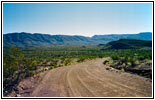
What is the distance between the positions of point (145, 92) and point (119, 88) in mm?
1764

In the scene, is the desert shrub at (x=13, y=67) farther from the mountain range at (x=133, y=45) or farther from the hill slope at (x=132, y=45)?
the hill slope at (x=132, y=45)

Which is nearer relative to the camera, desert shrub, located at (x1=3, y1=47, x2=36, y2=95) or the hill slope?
desert shrub, located at (x1=3, y1=47, x2=36, y2=95)

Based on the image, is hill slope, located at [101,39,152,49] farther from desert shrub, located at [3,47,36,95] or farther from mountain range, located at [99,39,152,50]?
desert shrub, located at [3,47,36,95]

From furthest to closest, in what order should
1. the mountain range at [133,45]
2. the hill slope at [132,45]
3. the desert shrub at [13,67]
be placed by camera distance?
the hill slope at [132,45] → the mountain range at [133,45] → the desert shrub at [13,67]

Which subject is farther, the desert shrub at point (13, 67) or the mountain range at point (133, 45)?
the mountain range at point (133, 45)

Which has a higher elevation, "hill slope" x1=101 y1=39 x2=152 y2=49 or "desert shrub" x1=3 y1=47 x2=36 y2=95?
"hill slope" x1=101 y1=39 x2=152 y2=49

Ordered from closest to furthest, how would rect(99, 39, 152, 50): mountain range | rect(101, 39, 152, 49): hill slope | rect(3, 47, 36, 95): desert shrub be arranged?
1. rect(3, 47, 36, 95): desert shrub
2. rect(99, 39, 152, 50): mountain range
3. rect(101, 39, 152, 49): hill slope

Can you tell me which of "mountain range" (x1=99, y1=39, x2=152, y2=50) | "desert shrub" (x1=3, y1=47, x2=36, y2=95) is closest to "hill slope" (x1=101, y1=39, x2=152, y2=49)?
"mountain range" (x1=99, y1=39, x2=152, y2=50)

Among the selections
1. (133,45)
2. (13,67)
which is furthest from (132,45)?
(13,67)

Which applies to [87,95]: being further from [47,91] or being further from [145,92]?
[145,92]

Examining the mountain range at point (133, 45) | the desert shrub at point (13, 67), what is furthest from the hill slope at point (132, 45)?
the desert shrub at point (13, 67)

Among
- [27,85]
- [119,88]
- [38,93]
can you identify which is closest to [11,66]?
[27,85]

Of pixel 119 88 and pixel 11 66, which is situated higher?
pixel 11 66

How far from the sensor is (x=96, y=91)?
10.3 meters
